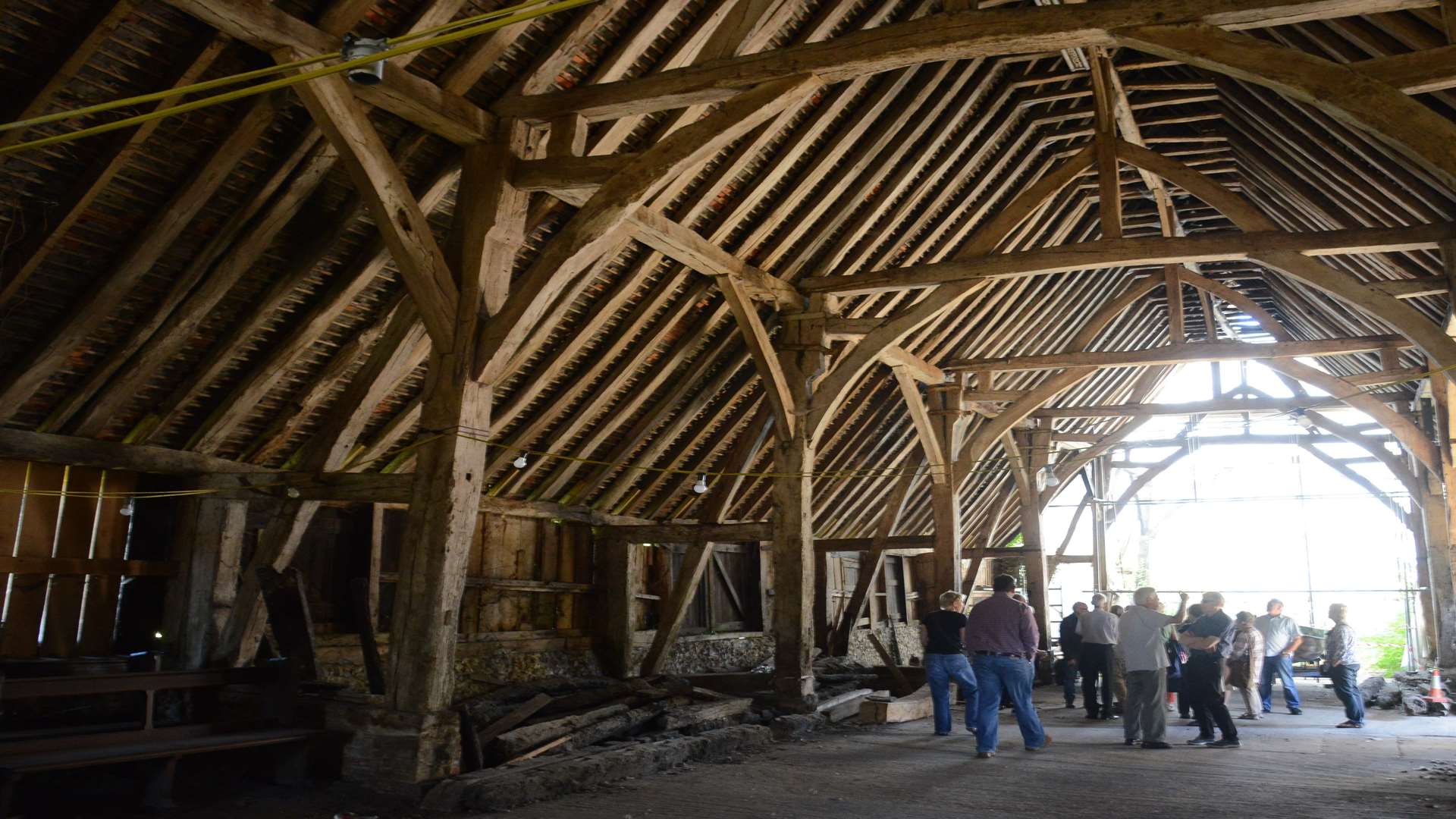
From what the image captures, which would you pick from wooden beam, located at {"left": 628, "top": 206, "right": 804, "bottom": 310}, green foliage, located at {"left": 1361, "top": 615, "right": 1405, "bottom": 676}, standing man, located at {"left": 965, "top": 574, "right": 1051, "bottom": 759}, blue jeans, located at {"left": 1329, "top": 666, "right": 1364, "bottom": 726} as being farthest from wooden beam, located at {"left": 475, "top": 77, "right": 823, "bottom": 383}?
green foliage, located at {"left": 1361, "top": 615, "right": 1405, "bottom": 676}

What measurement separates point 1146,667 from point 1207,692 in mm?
539

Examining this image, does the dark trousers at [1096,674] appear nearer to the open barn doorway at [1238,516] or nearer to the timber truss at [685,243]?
the timber truss at [685,243]

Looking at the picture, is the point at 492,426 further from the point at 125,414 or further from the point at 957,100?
the point at 957,100

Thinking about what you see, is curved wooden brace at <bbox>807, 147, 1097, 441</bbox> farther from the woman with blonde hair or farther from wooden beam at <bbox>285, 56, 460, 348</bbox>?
wooden beam at <bbox>285, 56, 460, 348</bbox>

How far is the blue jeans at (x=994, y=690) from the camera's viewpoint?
22.7 feet

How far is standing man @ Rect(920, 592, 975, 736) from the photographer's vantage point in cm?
746

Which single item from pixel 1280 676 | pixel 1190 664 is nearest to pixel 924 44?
pixel 1190 664

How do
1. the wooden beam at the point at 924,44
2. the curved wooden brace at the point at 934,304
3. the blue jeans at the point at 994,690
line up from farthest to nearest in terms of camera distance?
1. the curved wooden brace at the point at 934,304
2. the blue jeans at the point at 994,690
3. the wooden beam at the point at 924,44

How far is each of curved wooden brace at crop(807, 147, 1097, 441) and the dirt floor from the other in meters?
2.79

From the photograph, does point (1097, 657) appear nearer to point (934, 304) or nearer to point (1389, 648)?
point (934, 304)

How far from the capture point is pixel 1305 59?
176 inches

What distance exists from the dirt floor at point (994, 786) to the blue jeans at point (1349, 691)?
0.86 meters

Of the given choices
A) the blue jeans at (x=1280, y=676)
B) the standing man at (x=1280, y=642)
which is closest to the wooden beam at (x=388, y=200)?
the standing man at (x=1280, y=642)

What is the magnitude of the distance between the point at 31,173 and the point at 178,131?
719 millimetres
